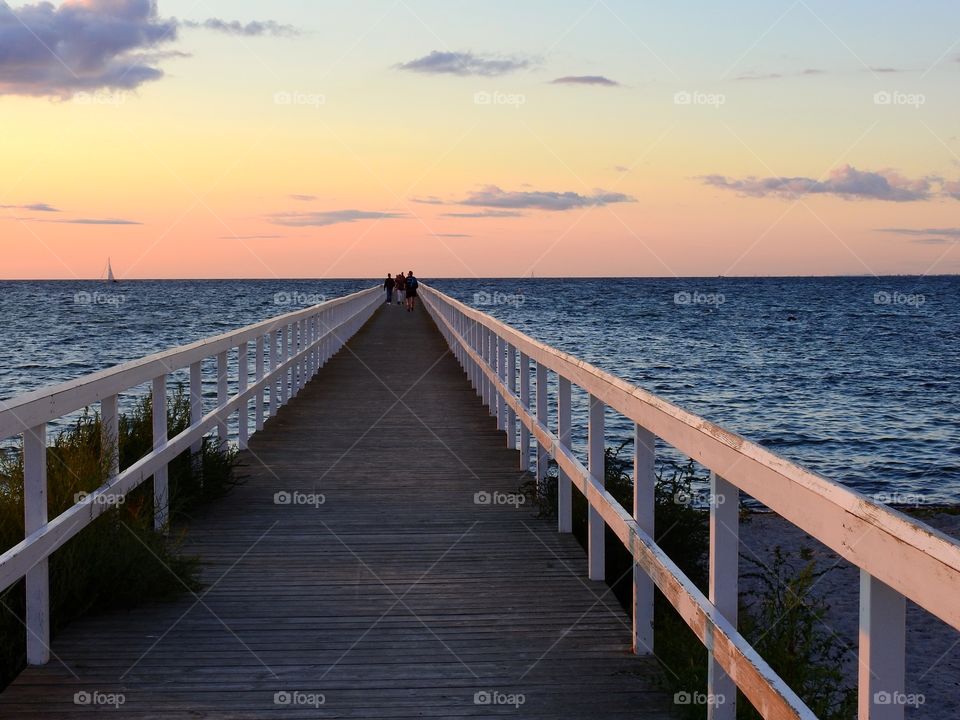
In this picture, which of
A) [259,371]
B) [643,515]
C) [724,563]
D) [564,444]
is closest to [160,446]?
[564,444]

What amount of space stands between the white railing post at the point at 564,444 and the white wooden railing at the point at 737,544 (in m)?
0.01

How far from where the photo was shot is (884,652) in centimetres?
234

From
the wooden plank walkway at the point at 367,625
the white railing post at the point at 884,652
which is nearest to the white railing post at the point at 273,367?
Answer: the wooden plank walkway at the point at 367,625

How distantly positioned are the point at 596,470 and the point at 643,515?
119 cm

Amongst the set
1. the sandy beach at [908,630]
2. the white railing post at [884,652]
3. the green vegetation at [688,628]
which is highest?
the white railing post at [884,652]

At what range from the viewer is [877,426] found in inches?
1116

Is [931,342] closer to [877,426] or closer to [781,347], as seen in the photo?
[781,347]

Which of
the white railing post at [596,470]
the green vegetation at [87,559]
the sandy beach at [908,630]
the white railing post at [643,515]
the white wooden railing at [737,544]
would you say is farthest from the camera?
the sandy beach at [908,630]

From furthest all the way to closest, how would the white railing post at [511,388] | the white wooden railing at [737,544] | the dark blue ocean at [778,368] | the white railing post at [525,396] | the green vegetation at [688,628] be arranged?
the dark blue ocean at [778,368]
the white railing post at [511,388]
the white railing post at [525,396]
the green vegetation at [688,628]
the white wooden railing at [737,544]

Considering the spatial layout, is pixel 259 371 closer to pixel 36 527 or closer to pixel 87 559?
pixel 87 559

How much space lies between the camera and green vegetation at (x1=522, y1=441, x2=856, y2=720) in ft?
14.5

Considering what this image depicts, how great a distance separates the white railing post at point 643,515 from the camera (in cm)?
471

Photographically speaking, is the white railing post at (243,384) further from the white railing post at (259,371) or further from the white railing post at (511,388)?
the white railing post at (511,388)

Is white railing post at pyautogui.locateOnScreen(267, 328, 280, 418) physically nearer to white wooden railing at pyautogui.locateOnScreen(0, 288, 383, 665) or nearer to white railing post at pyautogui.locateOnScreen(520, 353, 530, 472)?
white wooden railing at pyautogui.locateOnScreen(0, 288, 383, 665)
